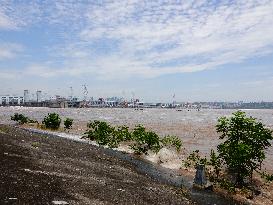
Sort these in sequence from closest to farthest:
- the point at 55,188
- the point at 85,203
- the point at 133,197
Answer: the point at 85,203 → the point at 55,188 → the point at 133,197

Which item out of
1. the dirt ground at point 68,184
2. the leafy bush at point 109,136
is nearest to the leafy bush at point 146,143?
the leafy bush at point 109,136

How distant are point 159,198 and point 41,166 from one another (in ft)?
16.9

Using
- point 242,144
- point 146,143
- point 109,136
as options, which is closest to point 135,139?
point 146,143

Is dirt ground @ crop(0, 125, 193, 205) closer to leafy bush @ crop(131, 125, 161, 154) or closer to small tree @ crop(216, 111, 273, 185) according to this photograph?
small tree @ crop(216, 111, 273, 185)

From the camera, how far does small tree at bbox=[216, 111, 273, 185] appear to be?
66.9 feet

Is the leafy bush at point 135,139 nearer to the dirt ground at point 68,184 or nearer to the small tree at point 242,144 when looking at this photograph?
the small tree at point 242,144

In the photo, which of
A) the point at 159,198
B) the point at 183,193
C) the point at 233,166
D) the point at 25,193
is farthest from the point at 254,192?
the point at 25,193

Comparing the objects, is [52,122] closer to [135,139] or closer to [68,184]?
[135,139]

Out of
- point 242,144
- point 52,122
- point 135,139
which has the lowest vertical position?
point 135,139

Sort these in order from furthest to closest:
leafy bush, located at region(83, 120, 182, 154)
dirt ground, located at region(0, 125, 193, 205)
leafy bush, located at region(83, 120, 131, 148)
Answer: leafy bush, located at region(83, 120, 131, 148), leafy bush, located at region(83, 120, 182, 154), dirt ground, located at region(0, 125, 193, 205)

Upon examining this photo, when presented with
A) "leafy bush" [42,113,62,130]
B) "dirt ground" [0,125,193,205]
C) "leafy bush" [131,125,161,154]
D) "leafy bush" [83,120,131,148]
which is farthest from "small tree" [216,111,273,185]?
"leafy bush" [42,113,62,130]

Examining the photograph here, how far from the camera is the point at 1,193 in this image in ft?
36.5

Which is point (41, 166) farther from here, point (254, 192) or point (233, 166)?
point (254, 192)

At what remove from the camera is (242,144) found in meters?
20.5
